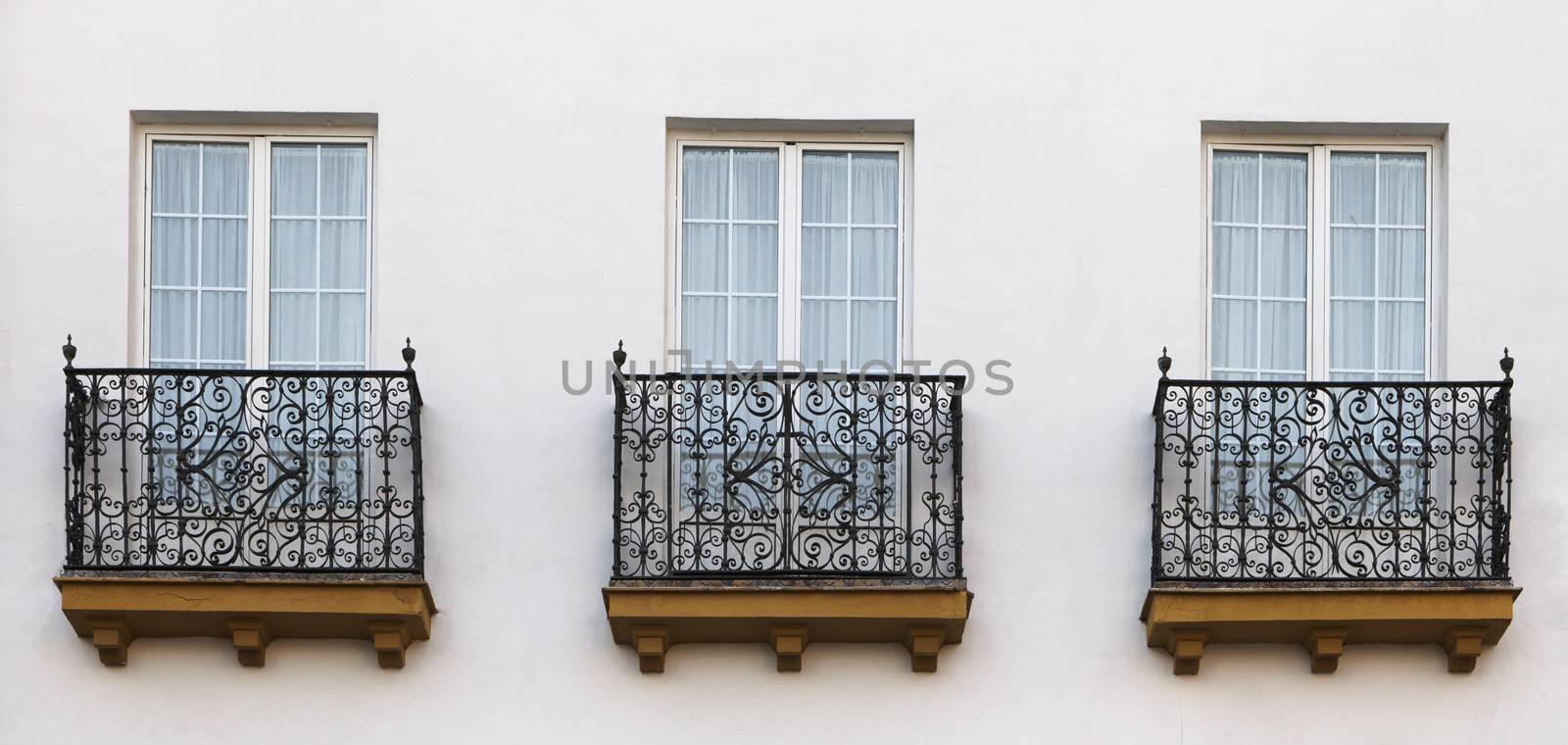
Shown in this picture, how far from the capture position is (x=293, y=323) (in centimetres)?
1544

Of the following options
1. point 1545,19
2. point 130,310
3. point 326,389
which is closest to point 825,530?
point 326,389

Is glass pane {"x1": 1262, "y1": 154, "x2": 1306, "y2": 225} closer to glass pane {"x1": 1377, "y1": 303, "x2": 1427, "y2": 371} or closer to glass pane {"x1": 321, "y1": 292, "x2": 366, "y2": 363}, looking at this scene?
glass pane {"x1": 1377, "y1": 303, "x2": 1427, "y2": 371}

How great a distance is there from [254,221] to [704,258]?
2.78 meters

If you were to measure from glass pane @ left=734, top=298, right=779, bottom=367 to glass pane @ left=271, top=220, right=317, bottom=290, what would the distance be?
2644 millimetres

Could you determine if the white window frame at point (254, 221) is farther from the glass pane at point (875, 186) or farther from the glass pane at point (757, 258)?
the glass pane at point (875, 186)

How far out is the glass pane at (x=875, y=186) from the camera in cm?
1553

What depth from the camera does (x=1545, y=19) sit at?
50.8ft

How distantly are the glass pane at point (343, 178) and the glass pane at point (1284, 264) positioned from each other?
5.59 meters

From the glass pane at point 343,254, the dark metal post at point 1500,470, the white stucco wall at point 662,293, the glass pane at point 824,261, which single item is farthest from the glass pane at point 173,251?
the dark metal post at point 1500,470

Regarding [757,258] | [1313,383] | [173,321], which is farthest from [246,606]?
[1313,383]

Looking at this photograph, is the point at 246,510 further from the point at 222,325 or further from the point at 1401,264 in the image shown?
the point at 1401,264

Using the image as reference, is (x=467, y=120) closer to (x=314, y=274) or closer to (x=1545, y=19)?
(x=314, y=274)

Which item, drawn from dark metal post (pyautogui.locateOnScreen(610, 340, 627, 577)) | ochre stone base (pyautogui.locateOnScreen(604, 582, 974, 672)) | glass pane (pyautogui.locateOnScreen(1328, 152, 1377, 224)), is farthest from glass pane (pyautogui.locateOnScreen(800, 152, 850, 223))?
glass pane (pyautogui.locateOnScreen(1328, 152, 1377, 224))

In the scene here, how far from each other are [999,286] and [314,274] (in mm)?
4211
